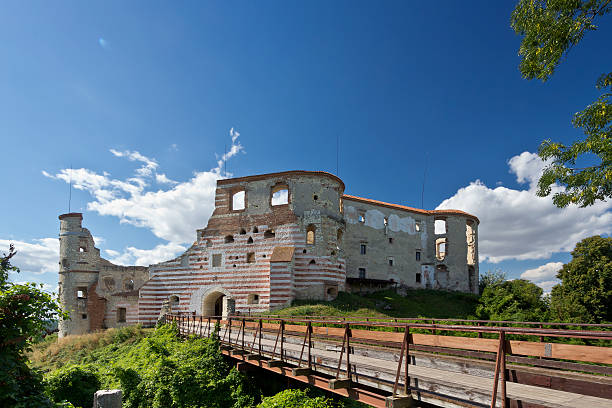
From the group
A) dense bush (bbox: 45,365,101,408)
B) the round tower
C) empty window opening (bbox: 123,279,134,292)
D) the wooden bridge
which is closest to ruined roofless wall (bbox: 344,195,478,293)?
empty window opening (bbox: 123,279,134,292)

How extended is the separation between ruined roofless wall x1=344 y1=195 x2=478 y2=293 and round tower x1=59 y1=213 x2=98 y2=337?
76.7 feet

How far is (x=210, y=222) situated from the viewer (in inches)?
1138

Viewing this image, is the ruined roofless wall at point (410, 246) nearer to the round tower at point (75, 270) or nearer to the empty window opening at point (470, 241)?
the empty window opening at point (470, 241)

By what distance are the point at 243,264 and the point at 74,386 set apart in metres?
14.2

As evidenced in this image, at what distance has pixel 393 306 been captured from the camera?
97.6 ft

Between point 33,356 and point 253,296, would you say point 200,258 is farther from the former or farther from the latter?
point 33,356

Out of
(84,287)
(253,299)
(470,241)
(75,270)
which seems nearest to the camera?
(253,299)

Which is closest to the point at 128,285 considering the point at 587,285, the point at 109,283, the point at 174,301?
the point at 109,283

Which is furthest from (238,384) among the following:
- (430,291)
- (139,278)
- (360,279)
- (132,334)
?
(430,291)

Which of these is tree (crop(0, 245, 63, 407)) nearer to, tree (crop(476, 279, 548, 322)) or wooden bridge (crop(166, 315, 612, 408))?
wooden bridge (crop(166, 315, 612, 408))

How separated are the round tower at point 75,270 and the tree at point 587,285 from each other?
35.4 meters

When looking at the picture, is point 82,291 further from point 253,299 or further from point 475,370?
point 475,370

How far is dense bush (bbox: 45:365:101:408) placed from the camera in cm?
1312

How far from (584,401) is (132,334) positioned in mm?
27208
